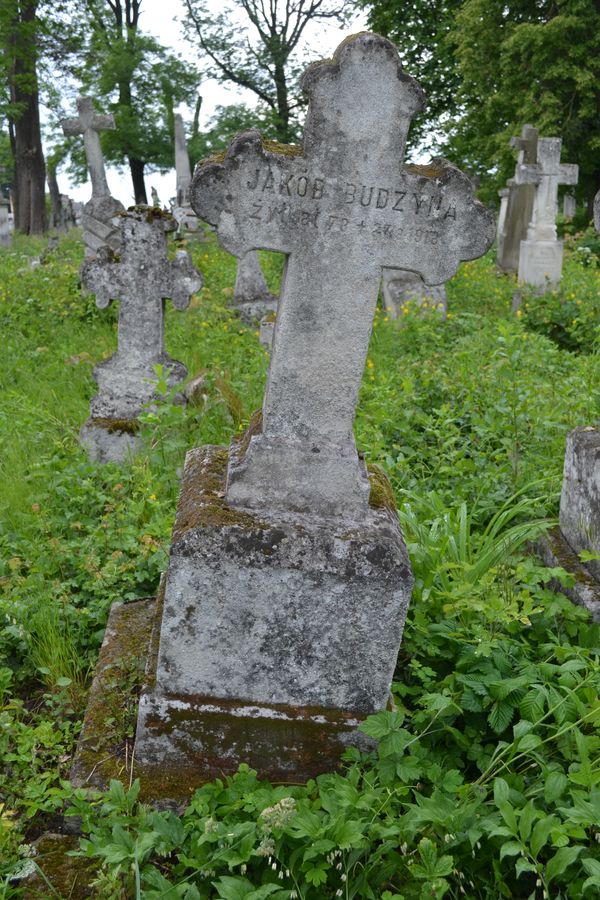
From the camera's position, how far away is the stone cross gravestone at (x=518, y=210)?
46.0 ft

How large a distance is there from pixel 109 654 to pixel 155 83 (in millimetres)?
28704

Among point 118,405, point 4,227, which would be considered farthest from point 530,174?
point 4,227

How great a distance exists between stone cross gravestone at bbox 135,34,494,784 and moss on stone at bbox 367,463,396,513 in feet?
0.39

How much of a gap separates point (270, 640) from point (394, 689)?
17.8 inches

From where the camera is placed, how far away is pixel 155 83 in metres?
28.0

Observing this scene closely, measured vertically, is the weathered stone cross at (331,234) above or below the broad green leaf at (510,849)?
above

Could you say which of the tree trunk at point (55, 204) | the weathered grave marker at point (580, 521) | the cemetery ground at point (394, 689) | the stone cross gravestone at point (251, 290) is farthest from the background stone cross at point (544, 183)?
the tree trunk at point (55, 204)

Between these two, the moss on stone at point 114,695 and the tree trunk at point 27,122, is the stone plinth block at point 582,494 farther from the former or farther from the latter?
the tree trunk at point 27,122

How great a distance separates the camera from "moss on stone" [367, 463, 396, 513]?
112 inches

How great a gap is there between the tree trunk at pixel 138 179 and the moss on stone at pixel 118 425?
2575cm

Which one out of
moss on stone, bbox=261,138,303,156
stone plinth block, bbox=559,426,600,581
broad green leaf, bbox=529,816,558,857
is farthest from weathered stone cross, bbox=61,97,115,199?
broad green leaf, bbox=529,816,558,857

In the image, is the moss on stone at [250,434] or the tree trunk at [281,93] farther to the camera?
the tree trunk at [281,93]

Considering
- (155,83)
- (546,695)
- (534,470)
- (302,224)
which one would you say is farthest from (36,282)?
(155,83)

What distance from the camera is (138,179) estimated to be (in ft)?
99.3
